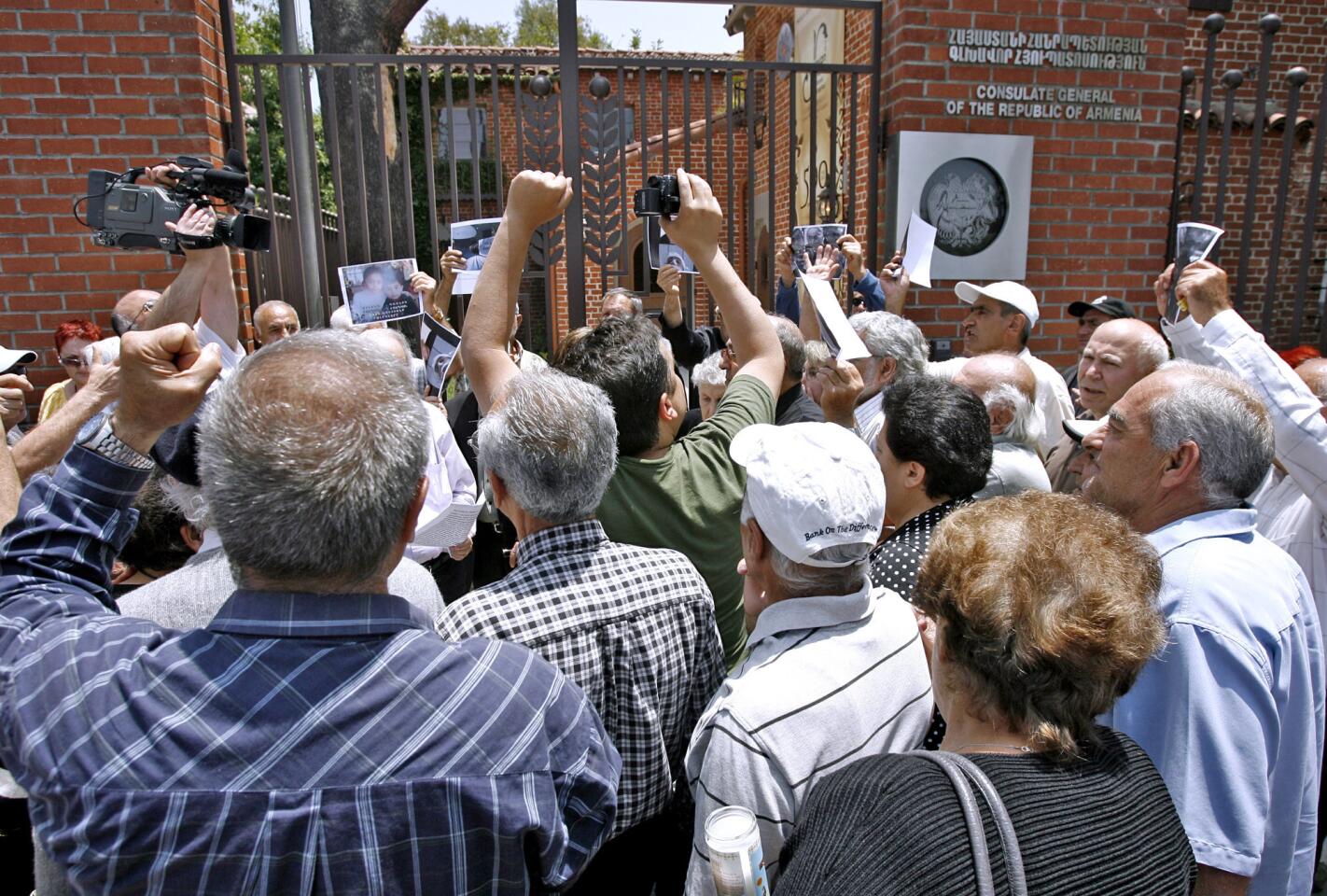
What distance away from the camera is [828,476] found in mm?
1536

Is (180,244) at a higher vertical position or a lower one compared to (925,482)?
higher

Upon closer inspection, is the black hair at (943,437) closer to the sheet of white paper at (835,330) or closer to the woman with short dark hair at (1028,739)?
the sheet of white paper at (835,330)

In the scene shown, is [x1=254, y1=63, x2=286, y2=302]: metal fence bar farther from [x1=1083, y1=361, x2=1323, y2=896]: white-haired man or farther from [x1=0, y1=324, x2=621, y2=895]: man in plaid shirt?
[x1=1083, y1=361, x2=1323, y2=896]: white-haired man

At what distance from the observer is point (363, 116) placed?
223 inches

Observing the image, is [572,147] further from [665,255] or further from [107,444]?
[107,444]

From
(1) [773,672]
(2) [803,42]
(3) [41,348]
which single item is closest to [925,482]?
(1) [773,672]

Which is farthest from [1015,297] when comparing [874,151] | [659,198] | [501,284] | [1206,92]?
[501,284]

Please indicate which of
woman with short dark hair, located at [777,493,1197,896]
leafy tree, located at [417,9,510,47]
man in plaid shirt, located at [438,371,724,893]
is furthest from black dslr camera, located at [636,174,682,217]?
leafy tree, located at [417,9,510,47]

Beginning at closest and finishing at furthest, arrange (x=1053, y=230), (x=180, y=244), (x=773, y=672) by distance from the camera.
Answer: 1. (x=773, y=672)
2. (x=180, y=244)
3. (x=1053, y=230)

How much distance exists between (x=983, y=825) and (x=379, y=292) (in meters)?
3.55

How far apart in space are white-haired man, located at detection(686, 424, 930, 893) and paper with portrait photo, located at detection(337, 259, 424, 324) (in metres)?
2.70

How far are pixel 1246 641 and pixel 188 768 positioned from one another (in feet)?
5.59

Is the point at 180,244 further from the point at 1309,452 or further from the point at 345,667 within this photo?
the point at 1309,452

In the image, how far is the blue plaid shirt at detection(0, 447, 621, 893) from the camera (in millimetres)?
961
